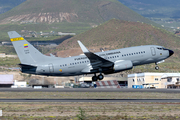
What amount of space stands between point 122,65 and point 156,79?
6932 centimetres

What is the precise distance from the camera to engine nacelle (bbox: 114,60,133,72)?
185 ft

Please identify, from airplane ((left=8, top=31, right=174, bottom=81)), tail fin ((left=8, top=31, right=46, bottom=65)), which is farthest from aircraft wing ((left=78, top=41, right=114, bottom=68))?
tail fin ((left=8, top=31, right=46, bottom=65))

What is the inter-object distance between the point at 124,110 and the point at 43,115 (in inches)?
401

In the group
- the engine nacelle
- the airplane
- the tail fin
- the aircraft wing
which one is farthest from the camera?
the tail fin

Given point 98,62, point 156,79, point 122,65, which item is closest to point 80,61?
point 98,62

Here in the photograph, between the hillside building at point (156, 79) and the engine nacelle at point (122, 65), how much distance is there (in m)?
54.9

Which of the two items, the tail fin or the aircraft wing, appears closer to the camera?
the aircraft wing

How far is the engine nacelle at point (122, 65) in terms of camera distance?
2217 inches

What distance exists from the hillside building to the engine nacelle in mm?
54924

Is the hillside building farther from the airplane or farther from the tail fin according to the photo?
the tail fin

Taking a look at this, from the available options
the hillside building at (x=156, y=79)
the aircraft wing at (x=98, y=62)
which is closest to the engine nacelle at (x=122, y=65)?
the aircraft wing at (x=98, y=62)

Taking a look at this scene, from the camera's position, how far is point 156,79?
401 ft

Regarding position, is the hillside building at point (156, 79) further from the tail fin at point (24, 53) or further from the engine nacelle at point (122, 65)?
the tail fin at point (24, 53)

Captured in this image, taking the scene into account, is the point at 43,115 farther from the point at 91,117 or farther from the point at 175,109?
the point at 175,109
